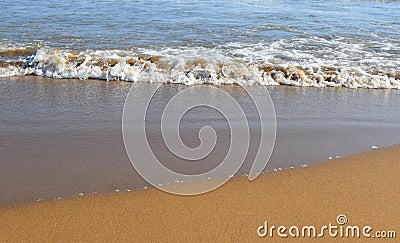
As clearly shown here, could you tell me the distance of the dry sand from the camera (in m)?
2.85

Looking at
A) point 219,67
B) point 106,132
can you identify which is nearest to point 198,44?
point 219,67

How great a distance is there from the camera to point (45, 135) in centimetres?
442

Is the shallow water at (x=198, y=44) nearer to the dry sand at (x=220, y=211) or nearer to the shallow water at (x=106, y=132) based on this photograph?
the shallow water at (x=106, y=132)

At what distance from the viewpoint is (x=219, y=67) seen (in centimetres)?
739

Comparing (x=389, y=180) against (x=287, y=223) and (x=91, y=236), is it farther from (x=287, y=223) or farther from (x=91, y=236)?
(x=91, y=236)

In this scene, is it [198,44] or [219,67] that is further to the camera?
[198,44]

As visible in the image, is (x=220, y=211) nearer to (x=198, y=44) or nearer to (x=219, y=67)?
(x=219, y=67)

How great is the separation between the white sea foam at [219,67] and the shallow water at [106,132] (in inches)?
14.6

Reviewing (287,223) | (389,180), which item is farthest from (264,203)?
(389,180)

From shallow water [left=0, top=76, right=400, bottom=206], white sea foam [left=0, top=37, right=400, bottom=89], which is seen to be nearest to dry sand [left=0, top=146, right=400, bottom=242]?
shallow water [left=0, top=76, right=400, bottom=206]

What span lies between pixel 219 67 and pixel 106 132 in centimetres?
331

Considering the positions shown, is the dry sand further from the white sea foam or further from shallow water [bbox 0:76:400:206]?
the white sea foam

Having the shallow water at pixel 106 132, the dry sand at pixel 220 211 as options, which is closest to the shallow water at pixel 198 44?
the shallow water at pixel 106 132

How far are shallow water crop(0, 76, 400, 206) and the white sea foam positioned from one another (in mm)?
371
